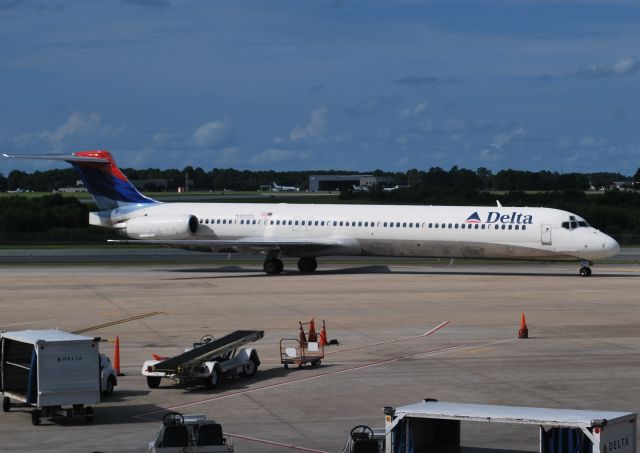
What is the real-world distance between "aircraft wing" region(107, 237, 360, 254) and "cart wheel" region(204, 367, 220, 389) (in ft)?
96.4

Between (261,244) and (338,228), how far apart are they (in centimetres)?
407

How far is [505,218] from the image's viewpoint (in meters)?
51.9

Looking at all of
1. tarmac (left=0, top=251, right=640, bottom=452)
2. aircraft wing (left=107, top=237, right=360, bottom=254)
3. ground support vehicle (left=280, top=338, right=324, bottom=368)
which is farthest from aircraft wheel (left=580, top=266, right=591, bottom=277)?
ground support vehicle (left=280, top=338, right=324, bottom=368)

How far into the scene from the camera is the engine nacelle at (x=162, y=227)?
5531cm

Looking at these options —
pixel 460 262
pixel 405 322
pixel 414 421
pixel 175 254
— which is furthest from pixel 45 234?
pixel 414 421

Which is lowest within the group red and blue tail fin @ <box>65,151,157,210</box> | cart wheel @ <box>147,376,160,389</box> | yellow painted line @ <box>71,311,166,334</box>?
cart wheel @ <box>147,376,160,389</box>

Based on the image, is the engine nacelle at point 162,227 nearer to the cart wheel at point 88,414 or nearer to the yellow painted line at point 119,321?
the yellow painted line at point 119,321

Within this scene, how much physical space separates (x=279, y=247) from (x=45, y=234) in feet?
127

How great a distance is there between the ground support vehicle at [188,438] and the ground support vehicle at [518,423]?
2.88 meters

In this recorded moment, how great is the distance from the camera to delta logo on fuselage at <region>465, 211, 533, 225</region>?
51625 millimetres

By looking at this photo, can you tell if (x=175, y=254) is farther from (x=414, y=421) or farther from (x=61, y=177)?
(x=61, y=177)

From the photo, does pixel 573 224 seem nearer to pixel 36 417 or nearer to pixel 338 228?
pixel 338 228

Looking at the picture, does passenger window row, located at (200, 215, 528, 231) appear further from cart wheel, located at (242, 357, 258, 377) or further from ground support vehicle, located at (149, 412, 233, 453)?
ground support vehicle, located at (149, 412, 233, 453)

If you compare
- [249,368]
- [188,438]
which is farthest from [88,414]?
[249,368]
